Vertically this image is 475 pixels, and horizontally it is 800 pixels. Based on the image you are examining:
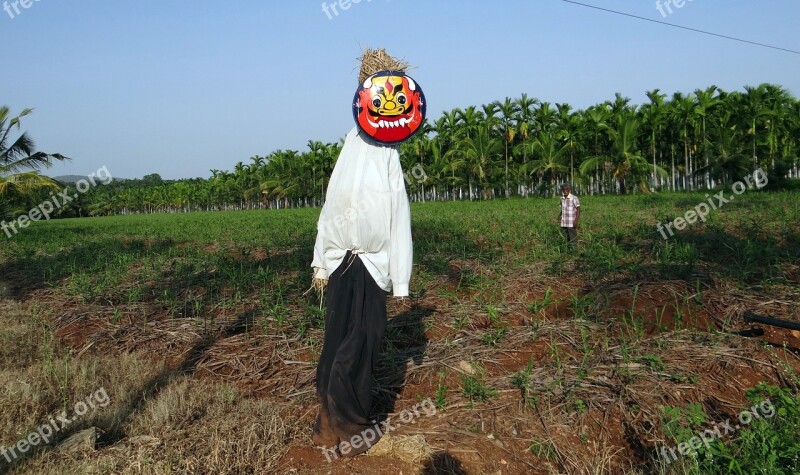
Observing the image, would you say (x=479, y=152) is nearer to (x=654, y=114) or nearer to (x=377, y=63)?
(x=654, y=114)

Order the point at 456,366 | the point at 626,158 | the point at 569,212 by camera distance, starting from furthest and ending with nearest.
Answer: the point at 626,158 < the point at 569,212 < the point at 456,366

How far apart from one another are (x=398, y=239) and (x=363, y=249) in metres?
0.21

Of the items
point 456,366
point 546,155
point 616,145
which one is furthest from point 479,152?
point 456,366

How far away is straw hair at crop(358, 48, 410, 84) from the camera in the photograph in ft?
10.9

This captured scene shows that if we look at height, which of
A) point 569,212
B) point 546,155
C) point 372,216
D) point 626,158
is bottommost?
point 569,212

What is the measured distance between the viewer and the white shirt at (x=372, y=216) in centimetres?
312

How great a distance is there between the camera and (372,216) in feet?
10.2

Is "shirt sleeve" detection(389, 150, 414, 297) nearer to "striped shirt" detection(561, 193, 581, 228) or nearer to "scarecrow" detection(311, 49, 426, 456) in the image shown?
"scarecrow" detection(311, 49, 426, 456)

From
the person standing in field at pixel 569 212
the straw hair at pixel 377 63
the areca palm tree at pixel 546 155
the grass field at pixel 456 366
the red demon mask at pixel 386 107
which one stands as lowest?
the grass field at pixel 456 366

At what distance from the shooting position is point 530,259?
25.6 ft

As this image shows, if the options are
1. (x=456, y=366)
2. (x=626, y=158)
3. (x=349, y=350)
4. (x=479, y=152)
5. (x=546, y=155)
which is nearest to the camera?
(x=349, y=350)

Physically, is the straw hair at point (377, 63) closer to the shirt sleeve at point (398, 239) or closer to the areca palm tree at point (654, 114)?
the shirt sleeve at point (398, 239)

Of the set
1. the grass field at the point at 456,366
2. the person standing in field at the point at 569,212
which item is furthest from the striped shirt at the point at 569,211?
the grass field at the point at 456,366

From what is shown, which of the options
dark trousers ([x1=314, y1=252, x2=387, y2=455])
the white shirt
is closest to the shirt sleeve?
the white shirt
